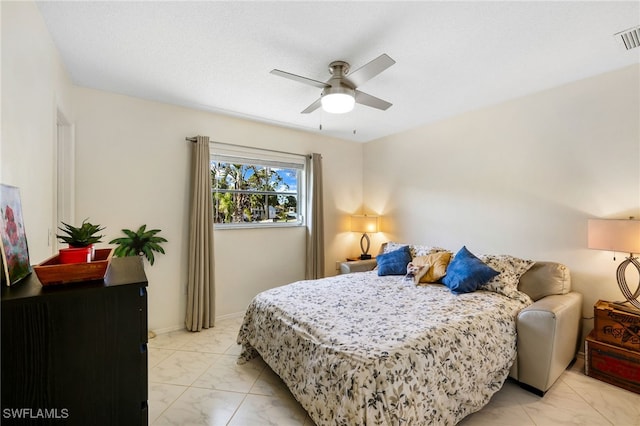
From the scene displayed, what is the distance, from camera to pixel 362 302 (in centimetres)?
238

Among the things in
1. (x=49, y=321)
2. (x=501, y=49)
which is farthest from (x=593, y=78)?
(x=49, y=321)

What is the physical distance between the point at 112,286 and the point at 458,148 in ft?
12.1

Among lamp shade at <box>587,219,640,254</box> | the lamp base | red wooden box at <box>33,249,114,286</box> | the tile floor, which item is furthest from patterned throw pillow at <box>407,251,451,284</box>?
red wooden box at <box>33,249,114,286</box>

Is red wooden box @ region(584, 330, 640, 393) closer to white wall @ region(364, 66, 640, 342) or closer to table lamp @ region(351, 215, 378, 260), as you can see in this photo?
white wall @ region(364, 66, 640, 342)

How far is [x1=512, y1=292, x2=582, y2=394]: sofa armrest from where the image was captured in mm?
2053

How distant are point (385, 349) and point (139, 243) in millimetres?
2627

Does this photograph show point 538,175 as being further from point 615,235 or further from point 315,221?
point 315,221

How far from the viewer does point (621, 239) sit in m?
2.13

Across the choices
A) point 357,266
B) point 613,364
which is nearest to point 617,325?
point 613,364

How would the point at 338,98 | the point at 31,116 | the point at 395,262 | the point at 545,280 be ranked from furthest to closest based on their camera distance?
the point at 395,262, the point at 545,280, the point at 338,98, the point at 31,116

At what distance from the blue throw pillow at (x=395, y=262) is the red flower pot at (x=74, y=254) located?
279 cm

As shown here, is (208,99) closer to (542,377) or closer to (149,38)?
(149,38)

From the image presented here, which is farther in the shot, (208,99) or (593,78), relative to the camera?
(208,99)

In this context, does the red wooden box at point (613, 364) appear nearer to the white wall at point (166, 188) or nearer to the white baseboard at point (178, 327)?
the white wall at point (166, 188)
